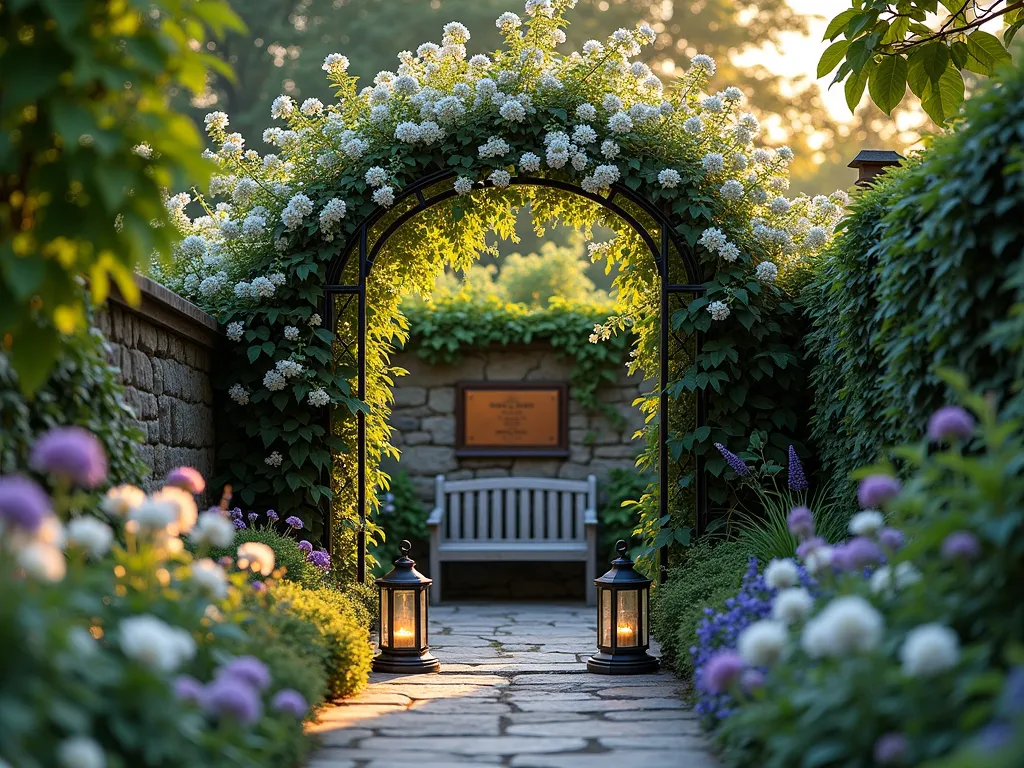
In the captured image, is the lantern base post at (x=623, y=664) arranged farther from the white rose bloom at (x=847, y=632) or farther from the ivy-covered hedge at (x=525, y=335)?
the ivy-covered hedge at (x=525, y=335)

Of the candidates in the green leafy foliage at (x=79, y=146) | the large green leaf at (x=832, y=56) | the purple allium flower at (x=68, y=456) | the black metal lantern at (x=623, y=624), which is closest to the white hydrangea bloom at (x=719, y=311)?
the large green leaf at (x=832, y=56)

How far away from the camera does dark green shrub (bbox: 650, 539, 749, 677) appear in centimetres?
415

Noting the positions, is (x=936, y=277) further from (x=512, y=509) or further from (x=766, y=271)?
(x=512, y=509)

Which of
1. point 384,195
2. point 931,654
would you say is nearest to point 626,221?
point 384,195

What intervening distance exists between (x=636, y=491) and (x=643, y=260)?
249 centimetres

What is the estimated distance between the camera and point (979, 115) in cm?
321

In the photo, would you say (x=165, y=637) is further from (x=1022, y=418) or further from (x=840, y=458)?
(x=840, y=458)

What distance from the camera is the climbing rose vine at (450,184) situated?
5.68 m

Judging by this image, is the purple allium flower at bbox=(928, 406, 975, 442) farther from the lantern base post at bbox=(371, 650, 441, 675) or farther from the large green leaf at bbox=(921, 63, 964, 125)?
the lantern base post at bbox=(371, 650, 441, 675)

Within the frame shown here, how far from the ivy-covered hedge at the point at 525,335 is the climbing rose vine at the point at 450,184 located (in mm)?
2152

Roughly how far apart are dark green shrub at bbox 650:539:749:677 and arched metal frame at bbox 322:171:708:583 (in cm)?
31

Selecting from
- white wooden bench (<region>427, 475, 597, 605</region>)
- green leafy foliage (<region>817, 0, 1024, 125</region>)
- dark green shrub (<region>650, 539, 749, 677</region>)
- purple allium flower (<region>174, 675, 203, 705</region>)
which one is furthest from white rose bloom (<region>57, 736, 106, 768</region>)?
white wooden bench (<region>427, 475, 597, 605</region>)

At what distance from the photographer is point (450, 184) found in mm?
5949

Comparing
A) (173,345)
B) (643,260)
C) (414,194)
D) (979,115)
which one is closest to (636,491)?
(643,260)
